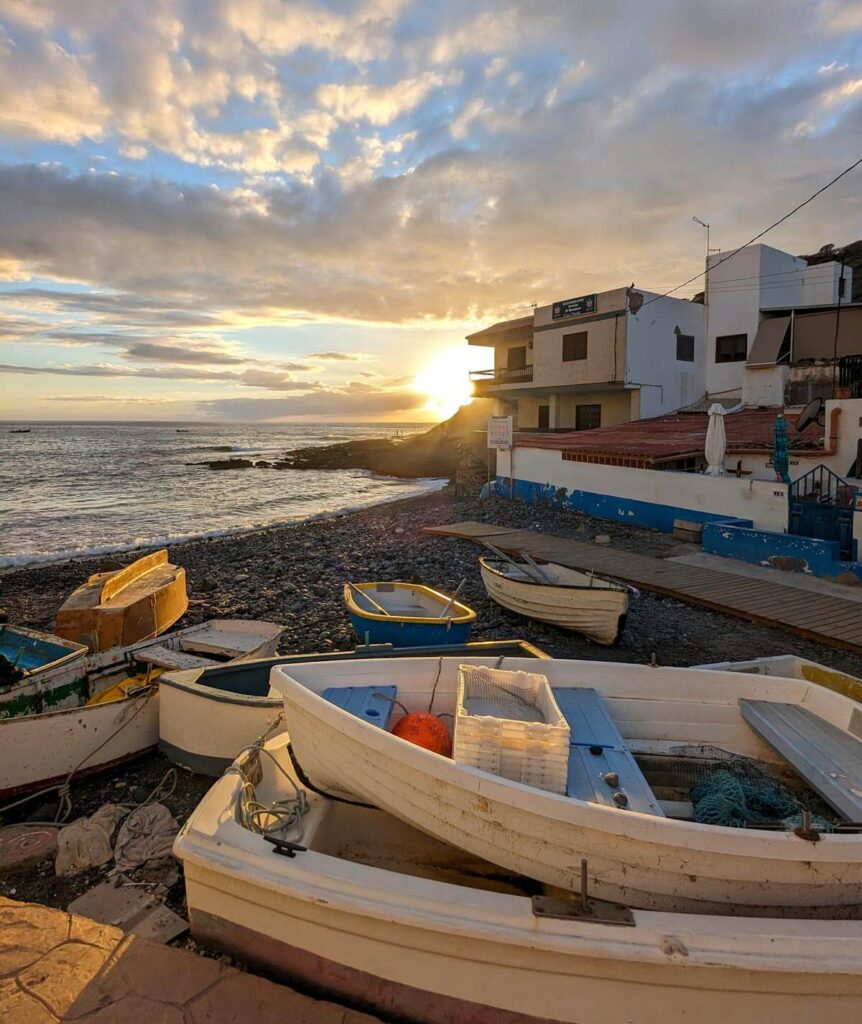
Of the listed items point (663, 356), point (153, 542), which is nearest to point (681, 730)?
point (153, 542)

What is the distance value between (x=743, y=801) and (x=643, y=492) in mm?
14359

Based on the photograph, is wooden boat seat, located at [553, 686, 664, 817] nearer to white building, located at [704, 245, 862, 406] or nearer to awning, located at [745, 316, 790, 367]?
awning, located at [745, 316, 790, 367]

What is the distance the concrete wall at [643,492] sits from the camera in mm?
13867

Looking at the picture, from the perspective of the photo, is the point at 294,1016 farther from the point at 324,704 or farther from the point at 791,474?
the point at 791,474

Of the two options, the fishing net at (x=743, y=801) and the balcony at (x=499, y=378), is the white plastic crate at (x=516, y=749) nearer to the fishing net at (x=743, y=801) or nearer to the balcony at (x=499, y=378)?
the fishing net at (x=743, y=801)

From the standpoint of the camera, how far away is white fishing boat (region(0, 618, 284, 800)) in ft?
18.9

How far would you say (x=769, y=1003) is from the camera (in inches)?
115

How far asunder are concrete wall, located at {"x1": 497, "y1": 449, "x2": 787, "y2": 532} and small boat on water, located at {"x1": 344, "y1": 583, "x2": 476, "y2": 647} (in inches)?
337

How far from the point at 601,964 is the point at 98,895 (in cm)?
367

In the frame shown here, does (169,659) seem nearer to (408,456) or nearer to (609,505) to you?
(609,505)

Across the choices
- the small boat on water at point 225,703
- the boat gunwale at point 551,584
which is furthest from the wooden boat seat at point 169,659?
the boat gunwale at point 551,584

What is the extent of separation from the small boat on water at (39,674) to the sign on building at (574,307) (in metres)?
28.6

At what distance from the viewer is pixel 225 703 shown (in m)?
5.69

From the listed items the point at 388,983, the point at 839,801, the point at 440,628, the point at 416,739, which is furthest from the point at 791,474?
the point at 388,983
